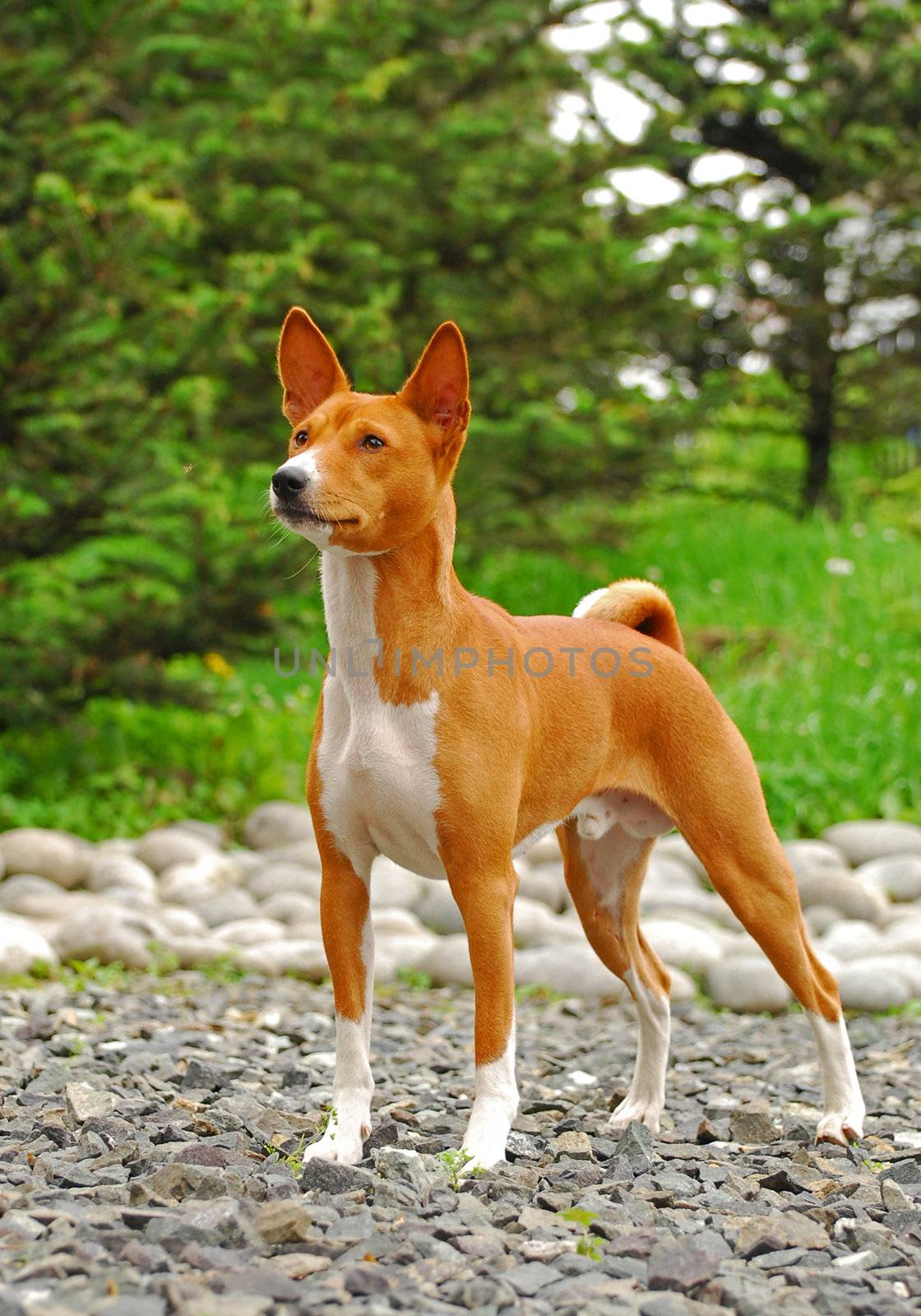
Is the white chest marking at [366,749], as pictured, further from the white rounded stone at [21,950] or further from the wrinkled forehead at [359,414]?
the white rounded stone at [21,950]

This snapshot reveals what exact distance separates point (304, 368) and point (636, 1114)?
2.14m

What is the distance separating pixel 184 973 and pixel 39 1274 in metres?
3.28

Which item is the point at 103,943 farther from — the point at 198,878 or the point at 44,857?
the point at 44,857

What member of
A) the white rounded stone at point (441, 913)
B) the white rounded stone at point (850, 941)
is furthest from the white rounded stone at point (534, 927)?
the white rounded stone at point (850, 941)

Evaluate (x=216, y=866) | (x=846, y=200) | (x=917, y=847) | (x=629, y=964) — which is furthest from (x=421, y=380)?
(x=846, y=200)

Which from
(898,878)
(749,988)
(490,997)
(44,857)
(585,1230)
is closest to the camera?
(585,1230)

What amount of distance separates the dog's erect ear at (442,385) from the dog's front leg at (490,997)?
101cm

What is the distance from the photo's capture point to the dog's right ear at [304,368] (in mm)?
3252

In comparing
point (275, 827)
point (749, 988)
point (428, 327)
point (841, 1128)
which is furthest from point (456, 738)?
point (428, 327)

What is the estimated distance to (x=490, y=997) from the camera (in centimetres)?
305

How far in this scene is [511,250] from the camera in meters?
10.1

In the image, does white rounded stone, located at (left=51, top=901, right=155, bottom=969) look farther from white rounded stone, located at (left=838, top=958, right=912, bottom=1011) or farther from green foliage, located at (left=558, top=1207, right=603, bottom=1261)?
green foliage, located at (left=558, top=1207, right=603, bottom=1261)

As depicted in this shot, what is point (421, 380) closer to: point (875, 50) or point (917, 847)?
point (917, 847)

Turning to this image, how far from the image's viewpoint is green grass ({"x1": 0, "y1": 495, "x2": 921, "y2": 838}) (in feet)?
24.4
